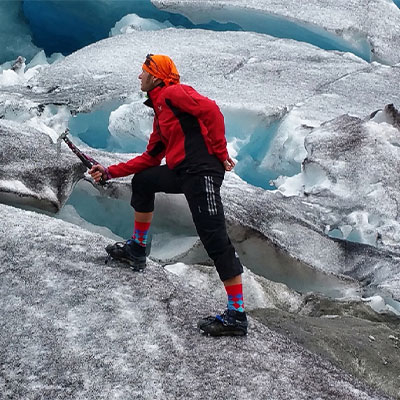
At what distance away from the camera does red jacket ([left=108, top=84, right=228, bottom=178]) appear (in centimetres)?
312

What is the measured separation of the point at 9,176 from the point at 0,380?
9.16 feet

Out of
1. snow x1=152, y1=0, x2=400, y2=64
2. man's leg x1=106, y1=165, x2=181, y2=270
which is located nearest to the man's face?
man's leg x1=106, y1=165, x2=181, y2=270

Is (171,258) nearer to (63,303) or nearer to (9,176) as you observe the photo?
(9,176)

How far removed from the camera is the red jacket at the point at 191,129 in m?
3.12

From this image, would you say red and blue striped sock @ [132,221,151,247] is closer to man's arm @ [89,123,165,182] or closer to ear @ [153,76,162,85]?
man's arm @ [89,123,165,182]

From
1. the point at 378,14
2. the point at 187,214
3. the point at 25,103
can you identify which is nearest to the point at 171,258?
the point at 187,214

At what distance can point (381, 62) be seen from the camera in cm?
1097

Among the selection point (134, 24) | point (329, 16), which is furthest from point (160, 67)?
point (134, 24)

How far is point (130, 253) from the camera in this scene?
142 inches

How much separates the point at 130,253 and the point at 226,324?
0.77m

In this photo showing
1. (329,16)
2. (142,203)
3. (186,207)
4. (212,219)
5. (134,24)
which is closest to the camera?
(212,219)

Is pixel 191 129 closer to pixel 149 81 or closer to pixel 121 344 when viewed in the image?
pixel 149 81

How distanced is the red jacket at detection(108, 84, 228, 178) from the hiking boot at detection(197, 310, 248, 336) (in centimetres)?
75

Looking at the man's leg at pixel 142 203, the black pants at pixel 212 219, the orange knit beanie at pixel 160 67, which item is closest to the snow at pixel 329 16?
the orange knit beanie at pixel 160 67
